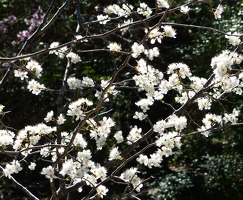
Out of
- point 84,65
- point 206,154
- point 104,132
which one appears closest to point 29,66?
point 104,132

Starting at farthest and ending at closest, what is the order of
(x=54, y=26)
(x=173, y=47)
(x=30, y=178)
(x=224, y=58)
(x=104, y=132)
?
(x=173, y=47), (x=30, y=178), (x=54, y=26), (x=104, y=132), (x=224, y=58)

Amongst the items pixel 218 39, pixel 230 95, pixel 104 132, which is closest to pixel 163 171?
pixel 230 95

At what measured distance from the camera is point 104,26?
19.3 feet

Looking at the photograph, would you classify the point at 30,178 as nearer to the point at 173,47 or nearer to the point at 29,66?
the point at 173,47

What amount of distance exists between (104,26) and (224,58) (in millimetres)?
3941

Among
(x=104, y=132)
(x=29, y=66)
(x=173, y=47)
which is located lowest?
(x=104, y=132)

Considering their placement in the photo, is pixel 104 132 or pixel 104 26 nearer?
pixel 104 132

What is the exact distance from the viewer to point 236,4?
638 centimetres

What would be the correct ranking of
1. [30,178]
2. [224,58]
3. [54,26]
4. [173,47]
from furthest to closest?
[173,47] < [30,178] < [54,26] < [224,58]

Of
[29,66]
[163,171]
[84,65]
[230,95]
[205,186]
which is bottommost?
[29,66]

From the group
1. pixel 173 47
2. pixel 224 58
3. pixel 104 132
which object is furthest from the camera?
pixel 173 47

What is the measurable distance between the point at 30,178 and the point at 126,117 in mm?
1461

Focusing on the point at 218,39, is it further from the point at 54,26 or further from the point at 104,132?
the point at 104,132

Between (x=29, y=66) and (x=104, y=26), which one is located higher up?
(x=104, y=26)
